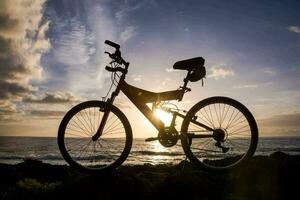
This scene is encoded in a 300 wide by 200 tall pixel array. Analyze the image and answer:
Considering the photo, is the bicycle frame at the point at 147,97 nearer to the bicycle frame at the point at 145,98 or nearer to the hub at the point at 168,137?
the bicycle frame at the point at 145,98

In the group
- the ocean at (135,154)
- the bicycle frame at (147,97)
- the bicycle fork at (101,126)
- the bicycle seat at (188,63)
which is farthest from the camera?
the ocean at (135,154)

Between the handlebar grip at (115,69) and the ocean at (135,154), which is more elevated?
the handlebar grip at (115,69)

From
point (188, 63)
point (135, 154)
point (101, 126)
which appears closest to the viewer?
point (188, 63)

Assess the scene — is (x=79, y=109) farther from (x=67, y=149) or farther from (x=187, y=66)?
(x=187, y=66)

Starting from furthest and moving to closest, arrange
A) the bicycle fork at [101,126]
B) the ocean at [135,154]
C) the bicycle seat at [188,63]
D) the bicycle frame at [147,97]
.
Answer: the ocean at [135,154] → the bicycle fork at [101,126] → the bicycle frame at [147,97] → the bicycle seat at [188,63]

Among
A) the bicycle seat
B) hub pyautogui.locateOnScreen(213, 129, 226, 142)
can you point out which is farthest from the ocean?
the bicycle seat

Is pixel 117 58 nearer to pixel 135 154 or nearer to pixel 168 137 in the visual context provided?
pixel 168 137

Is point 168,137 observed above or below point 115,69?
below

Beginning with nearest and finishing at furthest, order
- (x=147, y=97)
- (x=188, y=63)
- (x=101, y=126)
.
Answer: (x=188, y=63) → (x=147, y=97) → (x=101, y=126)

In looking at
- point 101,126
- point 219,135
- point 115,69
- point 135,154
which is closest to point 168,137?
point 219,135

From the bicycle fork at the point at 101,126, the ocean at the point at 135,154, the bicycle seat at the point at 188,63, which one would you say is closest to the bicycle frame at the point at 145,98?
the bicycle fork at the point at 101,126

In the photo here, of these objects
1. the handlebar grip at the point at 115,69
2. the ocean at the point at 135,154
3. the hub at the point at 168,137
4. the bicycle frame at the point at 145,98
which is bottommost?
the ocean at the point at 135,154

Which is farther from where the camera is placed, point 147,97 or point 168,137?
point 147,97

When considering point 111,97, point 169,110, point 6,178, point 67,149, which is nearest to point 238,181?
point 169,110
